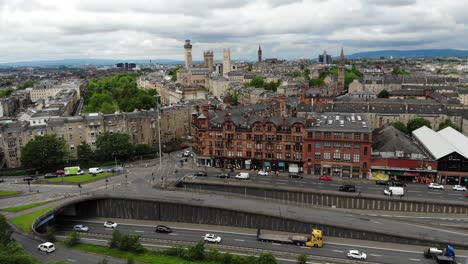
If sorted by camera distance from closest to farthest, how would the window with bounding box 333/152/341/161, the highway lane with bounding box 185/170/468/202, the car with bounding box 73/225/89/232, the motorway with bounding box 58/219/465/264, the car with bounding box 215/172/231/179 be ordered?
the motorway with bounding box 58/219/465/264 < the car with bounding box 73/225/89/232 < the highway lane with bounding box 185/170/468/202 < the car with bounding box 215/172/231/179 < the window with bounding box 333/152/341/161

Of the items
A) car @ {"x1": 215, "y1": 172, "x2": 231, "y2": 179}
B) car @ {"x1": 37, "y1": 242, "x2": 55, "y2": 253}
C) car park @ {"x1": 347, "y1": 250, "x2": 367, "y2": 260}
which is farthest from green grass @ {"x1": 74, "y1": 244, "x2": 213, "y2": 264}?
car @ {"x1": 215, "y1": 172, "x2": 231, "y2": 179}

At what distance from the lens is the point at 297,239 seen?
57875 mm

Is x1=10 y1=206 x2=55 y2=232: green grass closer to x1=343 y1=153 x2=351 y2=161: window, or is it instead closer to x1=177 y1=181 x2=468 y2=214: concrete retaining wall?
x1=177 y1=181 x2=468 y2=214: concrete retaining wall

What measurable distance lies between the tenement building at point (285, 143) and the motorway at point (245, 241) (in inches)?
1256

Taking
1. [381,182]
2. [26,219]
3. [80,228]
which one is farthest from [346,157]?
[26,219]

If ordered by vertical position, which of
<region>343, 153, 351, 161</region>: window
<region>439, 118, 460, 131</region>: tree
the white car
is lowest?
the white car

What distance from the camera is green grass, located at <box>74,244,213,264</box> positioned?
53.1 m

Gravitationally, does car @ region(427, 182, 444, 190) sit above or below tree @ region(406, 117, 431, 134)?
below

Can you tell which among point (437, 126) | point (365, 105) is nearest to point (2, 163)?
point (365, 105)

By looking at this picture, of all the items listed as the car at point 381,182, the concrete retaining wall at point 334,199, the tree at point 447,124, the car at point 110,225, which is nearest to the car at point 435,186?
the car at point 381,182

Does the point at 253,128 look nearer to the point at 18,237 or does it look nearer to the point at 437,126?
the point at 18,237

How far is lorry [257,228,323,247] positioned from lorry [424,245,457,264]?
1541 cm

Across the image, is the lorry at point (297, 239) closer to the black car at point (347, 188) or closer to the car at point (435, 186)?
the black car at point (347, 188)

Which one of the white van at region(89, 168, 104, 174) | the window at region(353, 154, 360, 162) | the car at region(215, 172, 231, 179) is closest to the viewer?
the window at region(353, 154, 360, 162)
